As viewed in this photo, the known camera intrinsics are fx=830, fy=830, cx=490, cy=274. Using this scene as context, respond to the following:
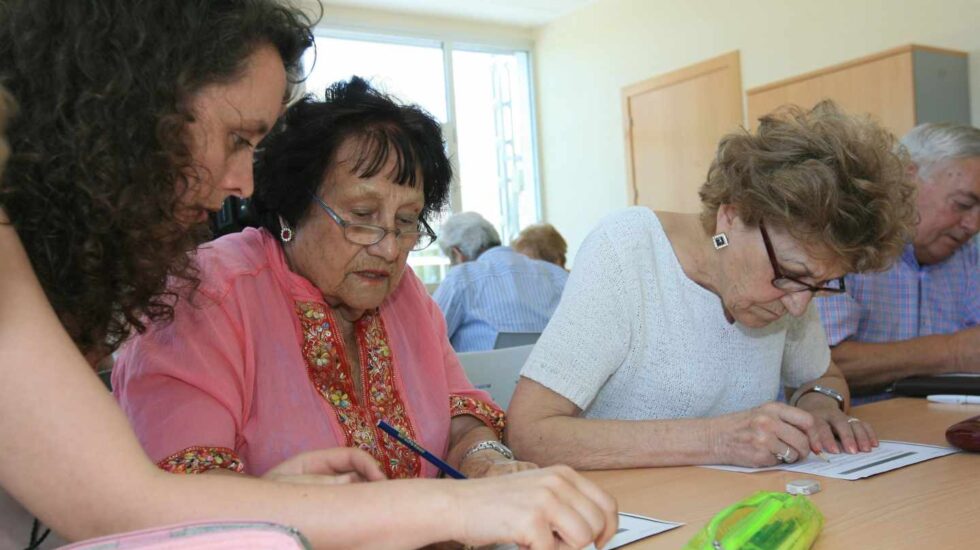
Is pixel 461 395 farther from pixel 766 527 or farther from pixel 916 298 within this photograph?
pixel 916 298

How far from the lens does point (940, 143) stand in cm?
237

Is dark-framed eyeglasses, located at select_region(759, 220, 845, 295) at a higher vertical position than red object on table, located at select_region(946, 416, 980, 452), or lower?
higher

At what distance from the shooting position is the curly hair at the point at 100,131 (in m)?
0.83

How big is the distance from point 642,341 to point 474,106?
5455mm

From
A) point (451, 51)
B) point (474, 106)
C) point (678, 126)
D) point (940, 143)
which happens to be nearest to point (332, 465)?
point (940, 143)

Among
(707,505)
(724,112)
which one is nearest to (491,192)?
(724,112)

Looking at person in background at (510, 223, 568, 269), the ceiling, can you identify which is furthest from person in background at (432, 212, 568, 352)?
the ceiling

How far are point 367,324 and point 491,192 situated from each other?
5.37 metres

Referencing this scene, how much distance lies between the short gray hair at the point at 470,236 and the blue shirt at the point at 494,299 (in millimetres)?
883

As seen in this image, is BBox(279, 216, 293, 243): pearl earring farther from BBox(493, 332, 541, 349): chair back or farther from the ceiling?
the ceiling

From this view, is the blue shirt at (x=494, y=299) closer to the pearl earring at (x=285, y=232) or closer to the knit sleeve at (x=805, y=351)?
the knit sleeve at (x=805, y=351)

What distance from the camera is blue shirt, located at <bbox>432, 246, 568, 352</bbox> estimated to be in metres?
3.26

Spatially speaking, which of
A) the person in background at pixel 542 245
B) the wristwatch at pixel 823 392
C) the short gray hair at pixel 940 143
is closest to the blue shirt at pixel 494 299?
the person in background at pixel 542 245

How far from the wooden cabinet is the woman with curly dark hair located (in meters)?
3.35
